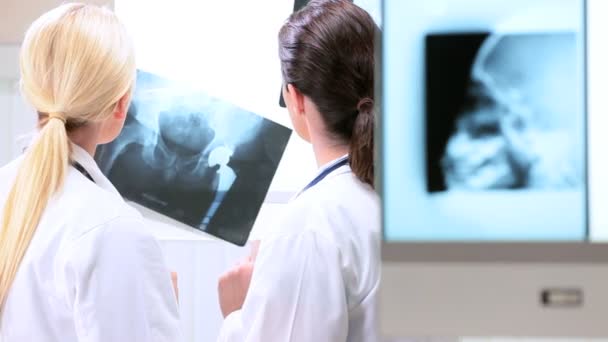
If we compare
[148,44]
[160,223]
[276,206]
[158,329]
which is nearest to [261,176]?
[276,206]

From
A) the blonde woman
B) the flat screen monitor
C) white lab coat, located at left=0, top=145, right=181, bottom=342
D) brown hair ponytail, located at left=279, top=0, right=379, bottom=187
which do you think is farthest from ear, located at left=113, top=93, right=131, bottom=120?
the flat screen monitor

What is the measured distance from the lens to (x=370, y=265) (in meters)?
1.23

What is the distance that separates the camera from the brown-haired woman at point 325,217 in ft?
3.96

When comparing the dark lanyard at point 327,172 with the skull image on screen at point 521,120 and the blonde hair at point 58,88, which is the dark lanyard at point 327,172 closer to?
the blonde hair at point 58,88

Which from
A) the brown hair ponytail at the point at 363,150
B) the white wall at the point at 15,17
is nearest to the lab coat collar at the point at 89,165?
the brown hair ponytail at the point at 363,150

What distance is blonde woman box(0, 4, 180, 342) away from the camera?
130cm

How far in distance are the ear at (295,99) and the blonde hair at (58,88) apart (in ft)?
0.83

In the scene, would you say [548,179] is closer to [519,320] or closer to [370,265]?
[519,320]

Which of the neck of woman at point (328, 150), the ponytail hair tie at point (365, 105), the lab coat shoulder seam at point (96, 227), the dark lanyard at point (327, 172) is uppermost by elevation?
the ponytail hair tie at point (365, 105)

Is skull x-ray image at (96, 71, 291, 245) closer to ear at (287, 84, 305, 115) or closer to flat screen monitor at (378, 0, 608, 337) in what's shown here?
ear at (287, 84, 305, 115)

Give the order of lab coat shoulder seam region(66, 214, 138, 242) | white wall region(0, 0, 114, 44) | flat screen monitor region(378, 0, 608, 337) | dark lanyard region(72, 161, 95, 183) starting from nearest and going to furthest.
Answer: flat screen monitor region(378, 0, 608, 337) → lab coat shoulder seam region(66, 214, 138, 242) → dark lanyard region(72, 161, 95, 183) → white wall region(0, 0, 114, 44)

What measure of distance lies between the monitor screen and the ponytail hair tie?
2.05 ft

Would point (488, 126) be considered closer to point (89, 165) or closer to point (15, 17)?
point (89, 165)

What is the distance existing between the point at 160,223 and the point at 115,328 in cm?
46
